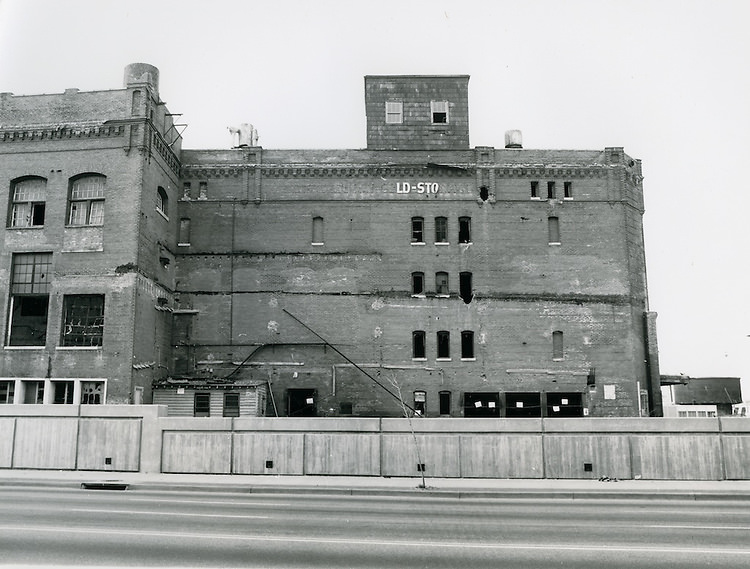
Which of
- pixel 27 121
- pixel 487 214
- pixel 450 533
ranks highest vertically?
pixel 27 121

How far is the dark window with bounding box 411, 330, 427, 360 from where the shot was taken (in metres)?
37.5

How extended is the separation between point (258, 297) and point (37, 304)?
10.6 m

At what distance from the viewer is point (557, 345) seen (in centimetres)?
3775

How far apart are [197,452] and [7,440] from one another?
6.70 meters

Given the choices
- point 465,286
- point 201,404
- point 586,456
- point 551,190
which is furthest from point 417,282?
point 586,456

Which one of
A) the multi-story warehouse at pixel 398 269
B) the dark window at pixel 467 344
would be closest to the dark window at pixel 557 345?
the multi-story warehouse at pixel 398 269

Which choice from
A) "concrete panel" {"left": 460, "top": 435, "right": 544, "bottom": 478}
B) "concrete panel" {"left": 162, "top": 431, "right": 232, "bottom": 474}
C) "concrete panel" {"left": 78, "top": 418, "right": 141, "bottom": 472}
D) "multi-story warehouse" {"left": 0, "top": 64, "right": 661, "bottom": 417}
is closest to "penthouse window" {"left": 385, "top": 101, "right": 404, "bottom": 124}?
"multi-story warehouse" {"left": 0, "top": 64, "right": 661, "bottom": 417}

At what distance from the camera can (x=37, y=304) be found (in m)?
32.4

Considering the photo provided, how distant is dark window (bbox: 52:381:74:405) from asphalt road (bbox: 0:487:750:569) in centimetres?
1501

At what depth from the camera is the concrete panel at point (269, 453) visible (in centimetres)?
2298

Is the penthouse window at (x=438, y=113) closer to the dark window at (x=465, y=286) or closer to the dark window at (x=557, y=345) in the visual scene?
the dark window at (x=465, y=286)

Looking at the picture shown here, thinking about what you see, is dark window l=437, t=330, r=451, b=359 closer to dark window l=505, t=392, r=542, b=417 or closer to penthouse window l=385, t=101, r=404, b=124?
dark window l=505, t=392, r=542, b=417

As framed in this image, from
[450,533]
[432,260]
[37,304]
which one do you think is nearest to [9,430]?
[37,304]

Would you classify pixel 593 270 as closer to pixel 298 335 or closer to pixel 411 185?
pixel 411 185
